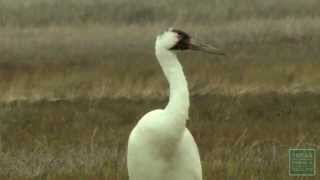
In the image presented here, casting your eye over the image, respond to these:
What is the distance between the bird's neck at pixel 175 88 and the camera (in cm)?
743

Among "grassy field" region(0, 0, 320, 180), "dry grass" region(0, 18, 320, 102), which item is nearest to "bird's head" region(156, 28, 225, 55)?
"grassy field" region(0, 0, 320, 180)

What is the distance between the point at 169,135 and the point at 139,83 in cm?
998

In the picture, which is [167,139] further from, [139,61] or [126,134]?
[139,61]

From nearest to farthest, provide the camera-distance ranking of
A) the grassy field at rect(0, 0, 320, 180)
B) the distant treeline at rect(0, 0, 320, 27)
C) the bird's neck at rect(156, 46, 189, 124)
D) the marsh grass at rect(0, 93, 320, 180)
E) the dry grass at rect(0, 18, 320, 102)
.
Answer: the bird's neck at rect(156, 46, 189, 124)
the marsh grass at rect(0, 93, 320, 180)
the grassy field at rect(0, 0, 320, 180)
the dry grass at rect(0, 18, 320, 102)
the distant treeline at rect(0, 0, 320, 27)

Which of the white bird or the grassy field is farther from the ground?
the white bird

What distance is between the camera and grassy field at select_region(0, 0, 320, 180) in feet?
36.3

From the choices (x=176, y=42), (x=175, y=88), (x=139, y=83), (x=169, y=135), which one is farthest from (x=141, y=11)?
(x=175, y=88)

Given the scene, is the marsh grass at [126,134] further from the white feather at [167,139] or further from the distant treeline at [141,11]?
the distant treeline at [141,11]

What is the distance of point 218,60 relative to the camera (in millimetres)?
20281

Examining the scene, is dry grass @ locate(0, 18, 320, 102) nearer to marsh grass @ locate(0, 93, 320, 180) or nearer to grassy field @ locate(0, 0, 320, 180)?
grassy field @ locate(0, 0, 320, 180)

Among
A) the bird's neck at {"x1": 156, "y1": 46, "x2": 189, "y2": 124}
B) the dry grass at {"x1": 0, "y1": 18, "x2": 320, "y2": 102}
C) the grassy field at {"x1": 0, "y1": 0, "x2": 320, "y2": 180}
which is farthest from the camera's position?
the dry grass at {"x1": 0, "y1": 18, "x2": 320, "y2": 102}

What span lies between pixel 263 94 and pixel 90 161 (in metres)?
6.06

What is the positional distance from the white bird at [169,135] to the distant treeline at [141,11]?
1940 centimetres

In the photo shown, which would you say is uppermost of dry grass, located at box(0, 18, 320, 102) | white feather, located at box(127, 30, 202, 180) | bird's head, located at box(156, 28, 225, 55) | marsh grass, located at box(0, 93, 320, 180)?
bird's head, located at box(156, 28, 225, 55)
